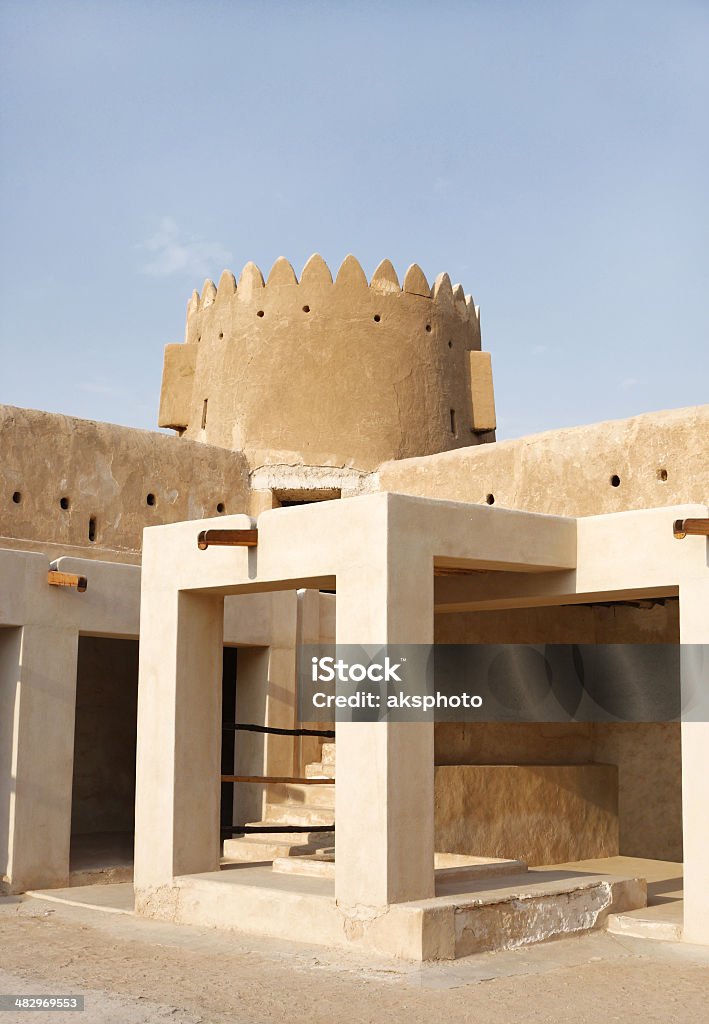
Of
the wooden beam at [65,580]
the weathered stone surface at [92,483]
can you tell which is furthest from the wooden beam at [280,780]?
the weathered stone surface at [92,483]

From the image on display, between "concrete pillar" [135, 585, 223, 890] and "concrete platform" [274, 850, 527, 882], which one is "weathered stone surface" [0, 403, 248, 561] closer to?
"concrete pillar" [135, 585, 223, 890]

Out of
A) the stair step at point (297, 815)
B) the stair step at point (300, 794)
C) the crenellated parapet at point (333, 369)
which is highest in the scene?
the crenellated parapet at point (333, 369)

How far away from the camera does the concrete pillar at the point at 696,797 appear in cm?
800

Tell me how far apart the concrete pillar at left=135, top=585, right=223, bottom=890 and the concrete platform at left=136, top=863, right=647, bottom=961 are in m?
0.24

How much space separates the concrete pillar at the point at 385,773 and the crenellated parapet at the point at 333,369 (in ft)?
32.1

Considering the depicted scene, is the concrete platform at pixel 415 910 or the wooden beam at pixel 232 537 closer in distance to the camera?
the concrete platform at pixel 415 910

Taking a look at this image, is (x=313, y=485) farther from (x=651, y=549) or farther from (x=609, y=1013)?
(x=609, y=1013)

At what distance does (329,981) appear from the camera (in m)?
7.06

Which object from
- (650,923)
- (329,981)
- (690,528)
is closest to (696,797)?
(650,923)

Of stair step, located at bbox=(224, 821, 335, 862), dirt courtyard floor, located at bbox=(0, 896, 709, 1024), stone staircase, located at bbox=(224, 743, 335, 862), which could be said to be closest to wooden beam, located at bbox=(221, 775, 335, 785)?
stone staircase, located at bbox=(224, 743, 335, 862)

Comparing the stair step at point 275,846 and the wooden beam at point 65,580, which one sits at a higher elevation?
the wooden beam at point 65,580

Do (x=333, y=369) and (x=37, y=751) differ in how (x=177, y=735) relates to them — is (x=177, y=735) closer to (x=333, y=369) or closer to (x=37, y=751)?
(x=37, y=751)

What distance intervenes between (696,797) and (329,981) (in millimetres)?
2691

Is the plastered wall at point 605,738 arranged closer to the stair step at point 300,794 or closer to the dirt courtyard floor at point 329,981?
the stair step at point 300,794
